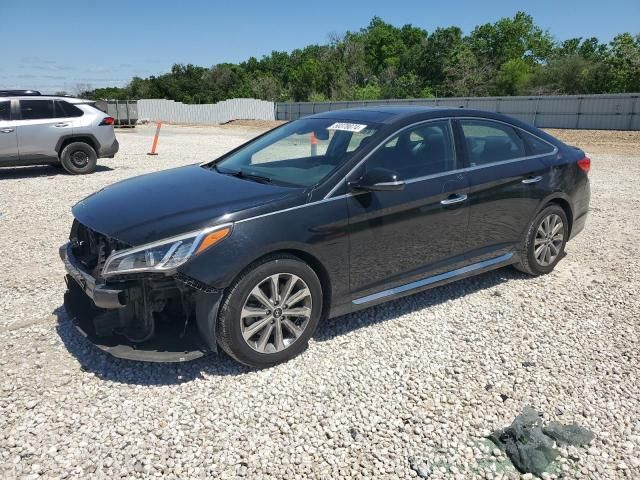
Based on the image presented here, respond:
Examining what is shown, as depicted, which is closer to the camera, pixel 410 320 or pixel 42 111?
pixel 410 320

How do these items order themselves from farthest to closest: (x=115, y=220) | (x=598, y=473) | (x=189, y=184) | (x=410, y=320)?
(x=410, y=320)
(x=189, y=184)
(x=115, y=220)
(x=598, y=473)

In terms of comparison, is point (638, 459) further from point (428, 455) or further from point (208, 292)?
point (208, 292)

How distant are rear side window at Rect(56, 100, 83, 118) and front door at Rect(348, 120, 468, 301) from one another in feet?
33.9

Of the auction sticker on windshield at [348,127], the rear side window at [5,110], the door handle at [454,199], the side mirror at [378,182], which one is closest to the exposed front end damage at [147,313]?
the side mirror at [378,182]

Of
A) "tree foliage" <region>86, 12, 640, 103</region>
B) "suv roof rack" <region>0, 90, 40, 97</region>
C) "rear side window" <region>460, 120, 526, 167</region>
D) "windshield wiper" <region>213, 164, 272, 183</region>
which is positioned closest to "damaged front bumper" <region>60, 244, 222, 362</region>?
"windshield wiper" <region>213, 164, 272, 183</region>

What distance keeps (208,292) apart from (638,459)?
256 cm

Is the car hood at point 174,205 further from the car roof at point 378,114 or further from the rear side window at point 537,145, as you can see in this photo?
the rear side window at point 537,145

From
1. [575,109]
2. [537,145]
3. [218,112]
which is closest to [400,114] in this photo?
[537,145]

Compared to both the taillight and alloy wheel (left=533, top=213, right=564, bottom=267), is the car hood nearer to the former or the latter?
alloy wheel (left=533, top=213, right=564, bottom=267)

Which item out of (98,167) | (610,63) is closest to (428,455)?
(98,167)

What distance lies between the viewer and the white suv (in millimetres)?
11547

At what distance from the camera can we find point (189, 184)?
420cm

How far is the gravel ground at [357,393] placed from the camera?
282cm

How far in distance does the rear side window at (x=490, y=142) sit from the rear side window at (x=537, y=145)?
0.36ft
